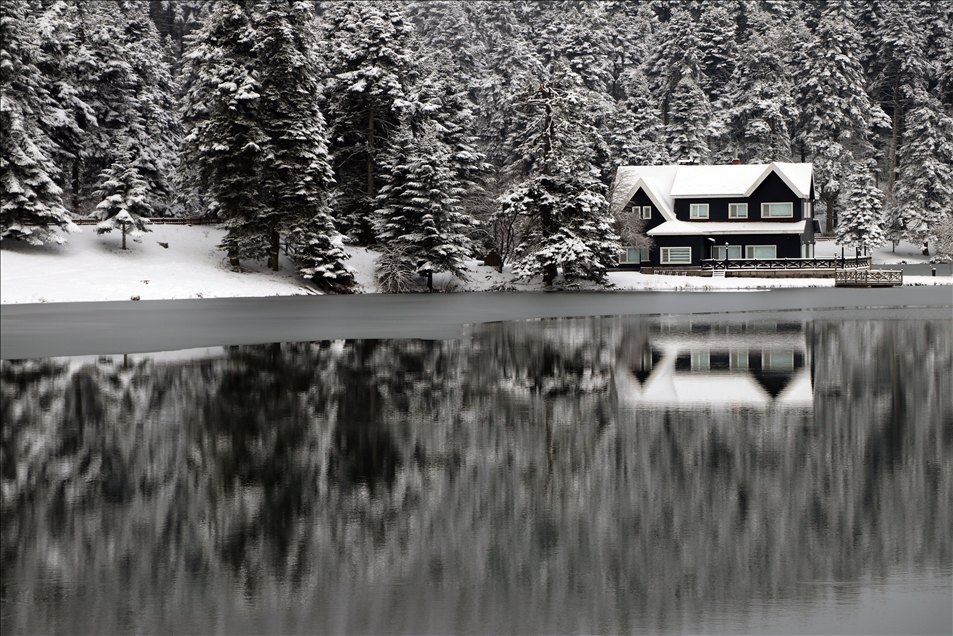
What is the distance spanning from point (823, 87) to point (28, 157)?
83583 millimetres

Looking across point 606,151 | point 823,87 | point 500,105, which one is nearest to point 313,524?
point 606,151

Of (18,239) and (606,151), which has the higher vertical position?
(606,151)

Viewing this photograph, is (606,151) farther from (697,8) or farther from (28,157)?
(697,8)

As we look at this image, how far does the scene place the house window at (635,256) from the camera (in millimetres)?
82750

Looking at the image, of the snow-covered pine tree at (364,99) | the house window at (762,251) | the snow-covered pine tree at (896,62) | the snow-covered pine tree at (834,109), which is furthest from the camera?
the snow-covered pine tree at (896,62)

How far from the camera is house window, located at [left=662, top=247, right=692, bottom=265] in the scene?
81812 millimetres

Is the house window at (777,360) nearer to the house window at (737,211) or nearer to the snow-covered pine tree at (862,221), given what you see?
the house window at (737,211)

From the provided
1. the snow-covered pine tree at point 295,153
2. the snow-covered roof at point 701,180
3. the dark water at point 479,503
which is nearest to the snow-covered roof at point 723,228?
the snow-covered roof at point 701,180

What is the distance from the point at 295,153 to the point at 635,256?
32007 mm

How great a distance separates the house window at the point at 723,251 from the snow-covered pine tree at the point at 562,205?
16864mm

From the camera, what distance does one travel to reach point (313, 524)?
30.5 feet

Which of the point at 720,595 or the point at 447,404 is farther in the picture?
the point at 447,404

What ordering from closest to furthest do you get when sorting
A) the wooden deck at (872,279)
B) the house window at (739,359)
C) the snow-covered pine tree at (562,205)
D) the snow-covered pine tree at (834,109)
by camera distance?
the house window at (739,359) → the snow-covered pine tree at (562,205) → the wooden deck at (872,279) → the snow-covered pine tree at (834,109)

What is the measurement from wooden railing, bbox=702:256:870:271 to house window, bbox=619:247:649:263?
4.95m
